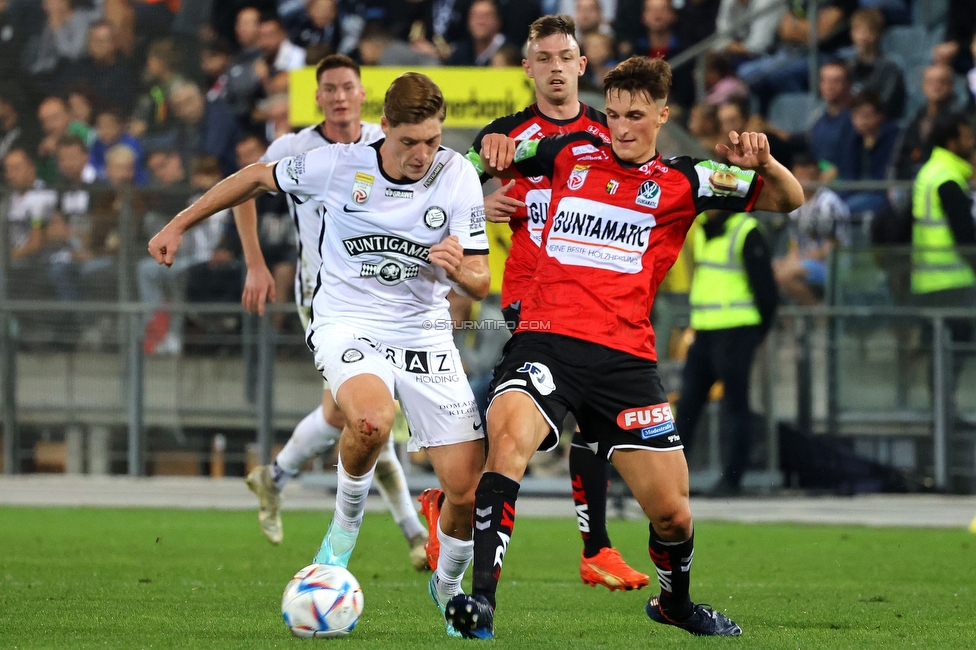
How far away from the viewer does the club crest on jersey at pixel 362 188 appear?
20.5 ft

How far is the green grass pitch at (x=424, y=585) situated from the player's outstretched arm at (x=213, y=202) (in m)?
1.52

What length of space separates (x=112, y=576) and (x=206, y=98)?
1002 centimetres

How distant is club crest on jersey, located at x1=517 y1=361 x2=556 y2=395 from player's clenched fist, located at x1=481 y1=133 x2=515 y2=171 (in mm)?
961

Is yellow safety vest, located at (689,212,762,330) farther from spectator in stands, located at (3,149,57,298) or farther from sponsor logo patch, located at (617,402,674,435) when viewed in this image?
sponsor logo patch, located at (617,402,674,435)

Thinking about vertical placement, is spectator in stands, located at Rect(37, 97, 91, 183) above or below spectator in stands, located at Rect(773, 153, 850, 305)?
above

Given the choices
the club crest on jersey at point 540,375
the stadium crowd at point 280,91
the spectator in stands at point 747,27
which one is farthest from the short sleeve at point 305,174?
the spectator in stands at point 747,27

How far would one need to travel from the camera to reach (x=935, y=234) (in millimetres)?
11969

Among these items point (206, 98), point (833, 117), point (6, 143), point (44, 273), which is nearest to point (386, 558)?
point (44, 273)

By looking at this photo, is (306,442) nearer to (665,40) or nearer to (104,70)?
(665,40)

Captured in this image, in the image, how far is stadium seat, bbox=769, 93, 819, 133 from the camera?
50.0 ft

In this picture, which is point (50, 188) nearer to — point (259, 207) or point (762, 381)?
point (259, 207)

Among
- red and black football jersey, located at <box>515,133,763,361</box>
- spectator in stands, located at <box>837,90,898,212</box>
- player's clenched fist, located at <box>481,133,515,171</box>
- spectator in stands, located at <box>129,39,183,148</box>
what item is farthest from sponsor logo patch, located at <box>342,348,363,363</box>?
spectator in stands, located at <box>129,39,183,148</box>

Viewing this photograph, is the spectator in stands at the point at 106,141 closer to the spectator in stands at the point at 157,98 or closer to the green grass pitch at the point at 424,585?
the spectator in stands at the point at 157,98

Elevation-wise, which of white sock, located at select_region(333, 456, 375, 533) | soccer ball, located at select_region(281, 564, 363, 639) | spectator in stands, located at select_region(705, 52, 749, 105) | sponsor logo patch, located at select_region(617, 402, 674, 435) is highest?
spectator in stands, located at select_region(705, 52, 749, 105)
